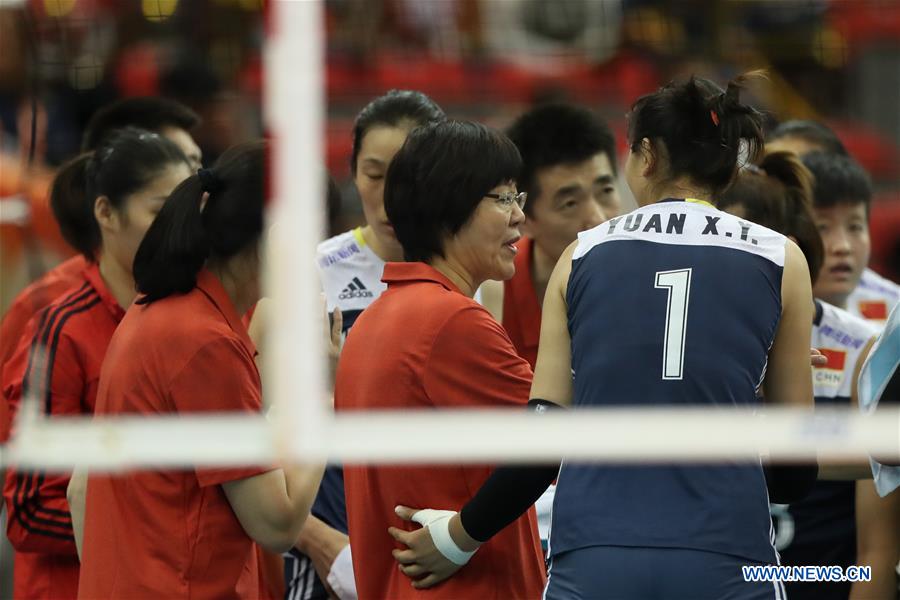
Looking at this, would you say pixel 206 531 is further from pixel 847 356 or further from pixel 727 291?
pixel 847 356

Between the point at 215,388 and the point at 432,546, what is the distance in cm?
55

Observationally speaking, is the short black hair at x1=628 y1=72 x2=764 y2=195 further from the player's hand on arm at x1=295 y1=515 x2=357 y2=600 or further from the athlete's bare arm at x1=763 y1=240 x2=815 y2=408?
the player's hand on arm at x1=295 y1=515 x2=357 y2=600

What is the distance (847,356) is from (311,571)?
1.56 metres

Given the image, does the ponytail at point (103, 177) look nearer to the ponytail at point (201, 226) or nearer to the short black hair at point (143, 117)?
the short black hair at point (143, 117)

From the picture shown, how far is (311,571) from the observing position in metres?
3.44

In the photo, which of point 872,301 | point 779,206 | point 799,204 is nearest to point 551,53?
point 872,301

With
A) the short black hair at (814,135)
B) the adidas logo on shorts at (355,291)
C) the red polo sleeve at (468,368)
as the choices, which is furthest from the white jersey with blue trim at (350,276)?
the short black hair at (814,135)

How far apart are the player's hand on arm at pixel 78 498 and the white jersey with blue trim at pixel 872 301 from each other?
2.62m

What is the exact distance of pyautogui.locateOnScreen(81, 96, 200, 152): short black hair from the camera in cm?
411

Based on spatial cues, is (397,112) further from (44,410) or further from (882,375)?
(882,375)

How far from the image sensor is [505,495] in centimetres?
239

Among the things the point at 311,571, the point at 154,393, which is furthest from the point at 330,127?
the point at 154,393

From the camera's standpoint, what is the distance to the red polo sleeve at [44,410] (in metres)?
3.13

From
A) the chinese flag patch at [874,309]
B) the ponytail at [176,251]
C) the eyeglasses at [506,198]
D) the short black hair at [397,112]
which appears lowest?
the chinese flag patch at [874,309]
